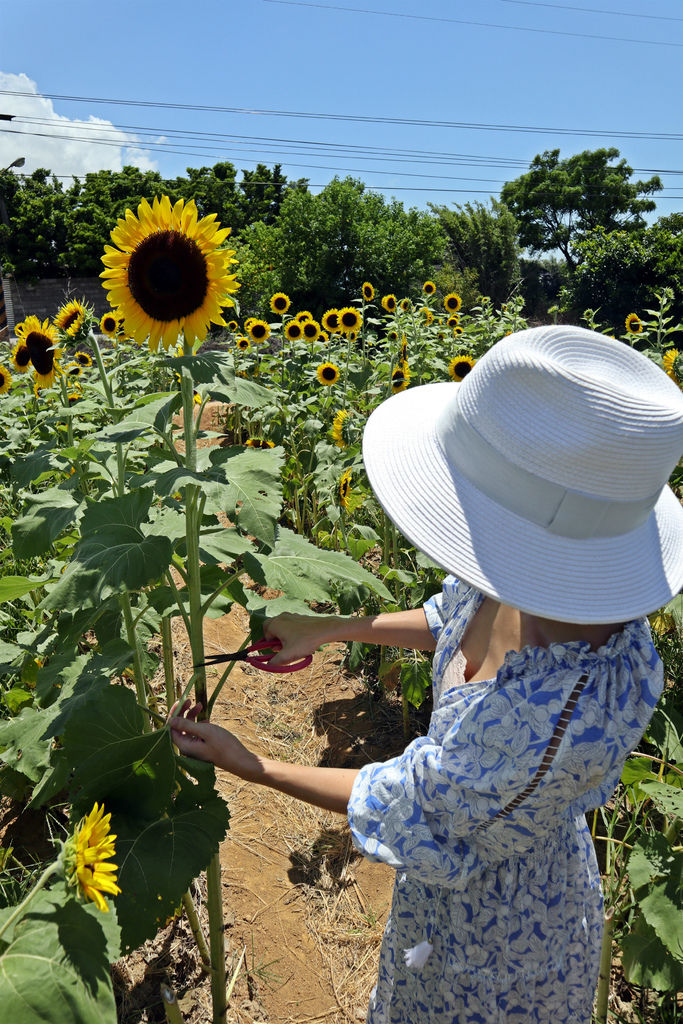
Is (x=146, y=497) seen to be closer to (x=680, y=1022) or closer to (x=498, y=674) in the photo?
(x=498, y=674)

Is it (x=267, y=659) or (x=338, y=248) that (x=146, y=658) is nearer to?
(x=267, y=659)

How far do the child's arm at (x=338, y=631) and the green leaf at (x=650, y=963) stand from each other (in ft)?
3.01

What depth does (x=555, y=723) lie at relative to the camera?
1152 millimetres

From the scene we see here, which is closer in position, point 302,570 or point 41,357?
point 302,570

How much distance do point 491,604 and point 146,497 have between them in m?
0.79

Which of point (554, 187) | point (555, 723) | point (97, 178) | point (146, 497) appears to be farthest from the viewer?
point (554, 187)

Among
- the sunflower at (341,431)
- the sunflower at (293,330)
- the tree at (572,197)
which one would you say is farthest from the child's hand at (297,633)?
the tree at (572,197)

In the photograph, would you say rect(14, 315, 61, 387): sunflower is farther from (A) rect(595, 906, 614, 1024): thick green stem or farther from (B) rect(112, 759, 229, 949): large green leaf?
(A) rect(595, 906, 614, 1024): thick green stem

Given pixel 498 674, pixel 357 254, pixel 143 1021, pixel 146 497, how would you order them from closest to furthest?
pixel 498 674
pixel 146 497
pixel 143 1021
pixel 357 254

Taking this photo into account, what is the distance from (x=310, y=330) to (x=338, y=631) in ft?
18.1

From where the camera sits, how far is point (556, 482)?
1.16 meters

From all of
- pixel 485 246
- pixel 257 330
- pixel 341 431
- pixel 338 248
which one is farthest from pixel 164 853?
pixel 485 246

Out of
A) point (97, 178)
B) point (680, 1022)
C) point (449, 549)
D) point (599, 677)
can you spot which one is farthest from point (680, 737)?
point (97, 178)

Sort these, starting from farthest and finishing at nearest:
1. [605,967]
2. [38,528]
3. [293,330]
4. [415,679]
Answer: [293,330]
[415,679]
[38,528]
[605,967]
